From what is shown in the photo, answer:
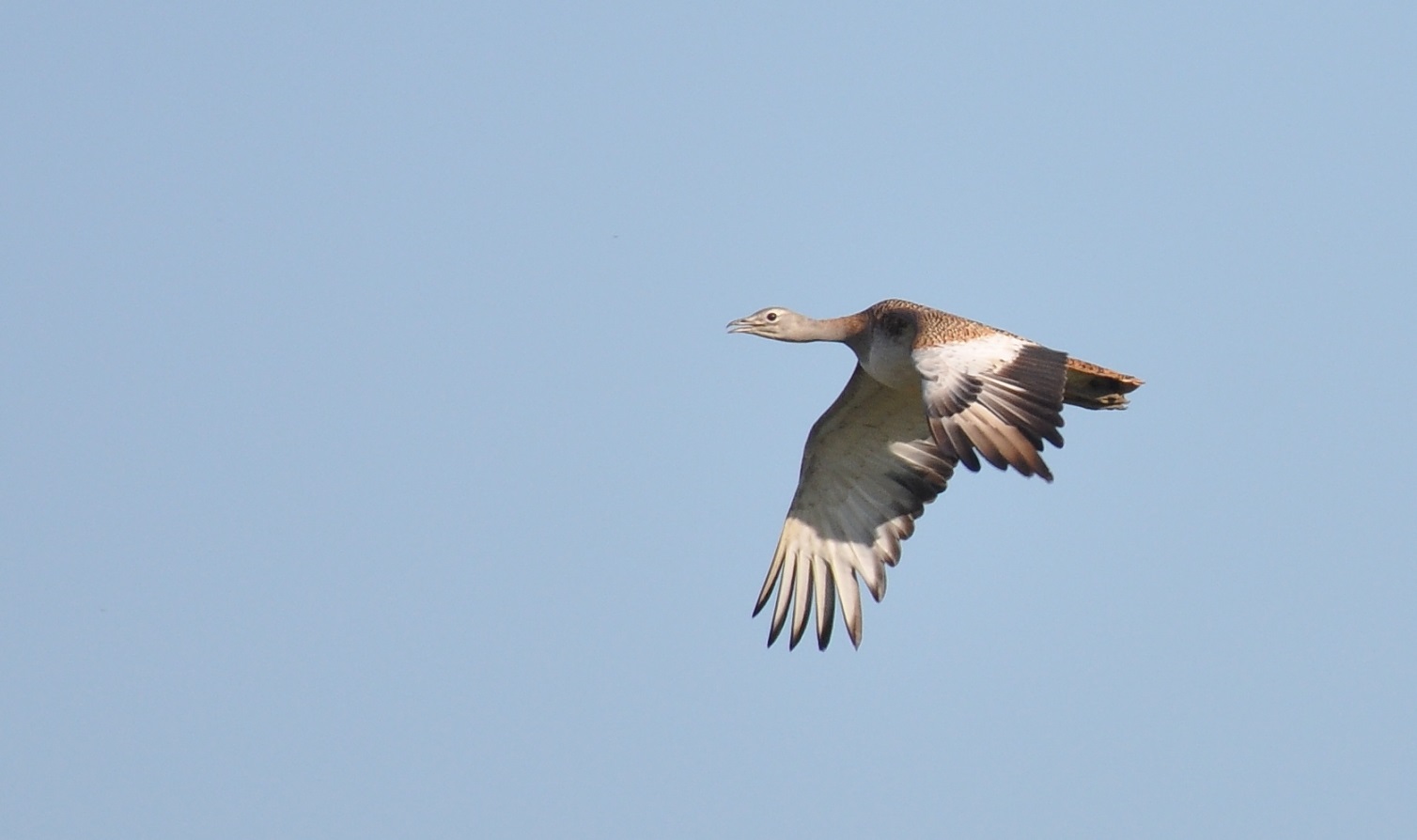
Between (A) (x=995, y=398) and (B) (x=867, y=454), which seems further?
(B) (x=867, y=454)

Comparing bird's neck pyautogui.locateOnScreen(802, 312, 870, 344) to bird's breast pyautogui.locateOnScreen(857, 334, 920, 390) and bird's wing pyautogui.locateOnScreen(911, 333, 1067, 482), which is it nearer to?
bird's breast pyautogui.locateOnScreen(857, 334, 920, 390)

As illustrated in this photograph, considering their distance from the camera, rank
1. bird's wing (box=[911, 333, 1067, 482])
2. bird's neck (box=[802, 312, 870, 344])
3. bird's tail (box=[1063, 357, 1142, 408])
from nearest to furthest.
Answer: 1. bird's wing (box=[911, 333, 1067, 482])
2. bird's tail (box=[1063, 357, 1142, 408])
3. bird's neck (box=[802, 312, 870, 344])

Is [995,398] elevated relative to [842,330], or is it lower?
lower

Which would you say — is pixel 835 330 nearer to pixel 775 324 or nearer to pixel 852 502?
pixel 775 324

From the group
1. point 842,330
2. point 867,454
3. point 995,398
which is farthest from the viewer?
point 867,454

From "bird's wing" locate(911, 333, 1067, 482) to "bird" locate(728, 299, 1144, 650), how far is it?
0.19 feet

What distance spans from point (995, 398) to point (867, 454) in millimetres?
5767

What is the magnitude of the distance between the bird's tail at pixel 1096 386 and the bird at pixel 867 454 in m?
0.01

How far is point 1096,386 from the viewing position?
71.8 feet

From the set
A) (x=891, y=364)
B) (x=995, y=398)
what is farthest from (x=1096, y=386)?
(x=995, y=398)

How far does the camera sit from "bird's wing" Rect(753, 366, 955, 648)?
24078 mm

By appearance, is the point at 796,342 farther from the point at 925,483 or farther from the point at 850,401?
the point at 925,483

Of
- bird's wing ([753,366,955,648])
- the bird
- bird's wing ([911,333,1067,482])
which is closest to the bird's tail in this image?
the bird

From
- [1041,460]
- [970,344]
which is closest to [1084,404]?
[970,344]
